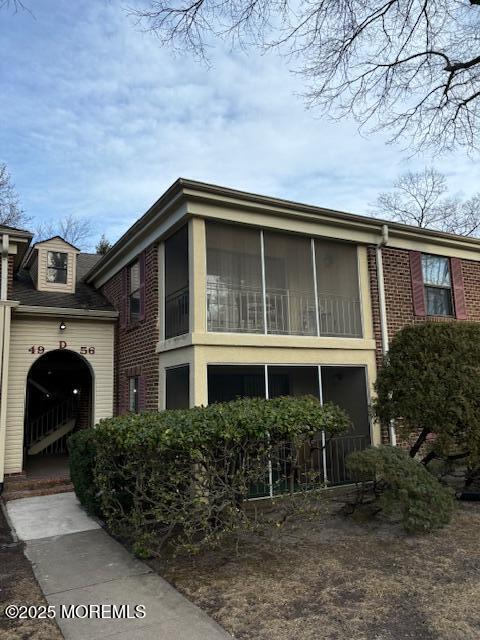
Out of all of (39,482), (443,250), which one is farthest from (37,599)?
(443,250)

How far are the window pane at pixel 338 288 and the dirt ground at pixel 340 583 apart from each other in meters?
4.12

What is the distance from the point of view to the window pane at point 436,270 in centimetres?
1050

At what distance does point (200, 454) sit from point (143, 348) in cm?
503

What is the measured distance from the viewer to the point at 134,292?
10.2m

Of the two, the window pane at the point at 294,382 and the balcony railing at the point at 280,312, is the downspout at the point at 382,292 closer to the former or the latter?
the balcony railing at the point at 280,312

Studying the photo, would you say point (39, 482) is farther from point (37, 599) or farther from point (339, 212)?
point (339, 212)

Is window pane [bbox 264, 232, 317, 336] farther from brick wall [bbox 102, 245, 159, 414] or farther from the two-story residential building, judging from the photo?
brick wall [bbox 102, 245, 159, 414]

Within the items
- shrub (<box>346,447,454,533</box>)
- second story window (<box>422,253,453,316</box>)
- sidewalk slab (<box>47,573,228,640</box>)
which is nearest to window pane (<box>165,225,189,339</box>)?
shrub (<box>346,447,454,533</box>)

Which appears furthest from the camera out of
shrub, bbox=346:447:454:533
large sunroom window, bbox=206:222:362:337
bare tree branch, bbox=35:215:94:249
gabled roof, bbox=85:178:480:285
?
bare tree branch, bbox=35:215:94:249

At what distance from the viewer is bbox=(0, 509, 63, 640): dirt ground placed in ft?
11.8

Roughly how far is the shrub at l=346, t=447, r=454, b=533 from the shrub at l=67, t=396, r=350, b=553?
110cm

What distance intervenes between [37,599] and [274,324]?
5.74 m

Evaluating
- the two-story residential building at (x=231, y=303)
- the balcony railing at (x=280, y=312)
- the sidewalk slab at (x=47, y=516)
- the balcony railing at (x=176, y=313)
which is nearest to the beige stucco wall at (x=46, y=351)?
the two-story residential building at (x=231, y=303)

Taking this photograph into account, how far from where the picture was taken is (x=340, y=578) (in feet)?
14.9
